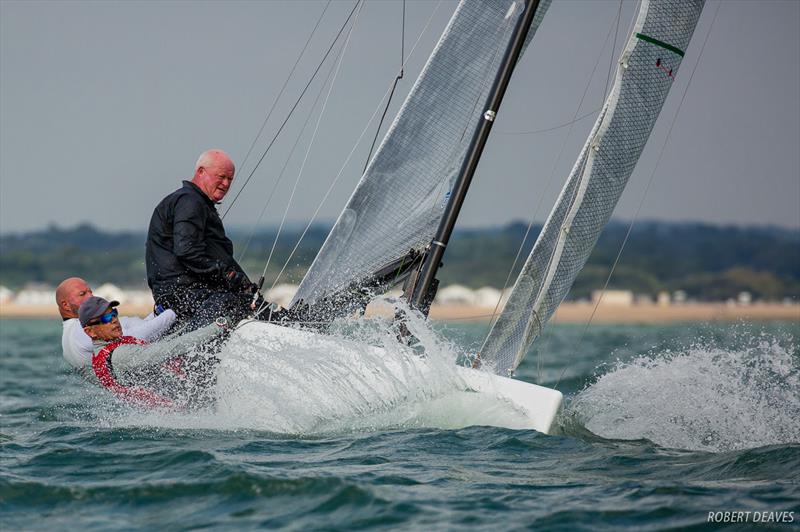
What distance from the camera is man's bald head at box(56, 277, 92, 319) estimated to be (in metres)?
6.83

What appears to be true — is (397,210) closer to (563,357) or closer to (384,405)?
(384,405)

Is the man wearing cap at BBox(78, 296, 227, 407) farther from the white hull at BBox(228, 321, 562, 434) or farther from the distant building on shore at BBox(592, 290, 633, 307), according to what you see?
the distant building on shore at BBox(592, 290, 633, 307)

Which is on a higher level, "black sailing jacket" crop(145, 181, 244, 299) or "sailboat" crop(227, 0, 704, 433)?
"sailboat" crop(227, 0, 704, 433)

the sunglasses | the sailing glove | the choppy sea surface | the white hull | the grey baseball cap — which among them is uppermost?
the sailing glove

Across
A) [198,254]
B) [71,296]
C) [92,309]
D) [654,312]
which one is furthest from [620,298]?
[92,309]

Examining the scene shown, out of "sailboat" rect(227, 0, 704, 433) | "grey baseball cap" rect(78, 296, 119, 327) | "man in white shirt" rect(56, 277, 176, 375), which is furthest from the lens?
"sailboat" rect(227, 0, 704, 433)

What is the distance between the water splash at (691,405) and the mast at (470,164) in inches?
53.9

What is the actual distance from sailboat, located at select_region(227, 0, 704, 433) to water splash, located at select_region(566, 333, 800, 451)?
36.5 inches

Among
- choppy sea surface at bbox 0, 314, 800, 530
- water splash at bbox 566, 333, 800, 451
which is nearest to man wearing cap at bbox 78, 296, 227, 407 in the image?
choppy sea surface at bbox 0, 314, 800, 530

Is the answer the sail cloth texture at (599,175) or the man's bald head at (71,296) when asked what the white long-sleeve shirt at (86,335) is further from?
the sail cloth texture at (599,175)

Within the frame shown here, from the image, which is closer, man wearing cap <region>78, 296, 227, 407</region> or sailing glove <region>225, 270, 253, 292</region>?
man wearing cap <region>78, 296, 227, 407</region>

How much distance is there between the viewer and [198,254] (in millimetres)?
6750

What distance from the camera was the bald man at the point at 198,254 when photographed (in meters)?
6.77

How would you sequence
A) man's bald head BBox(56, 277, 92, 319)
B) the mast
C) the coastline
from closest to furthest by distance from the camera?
man's bald head BBox(56, 277, 92, 319) → the mast → the coastline
